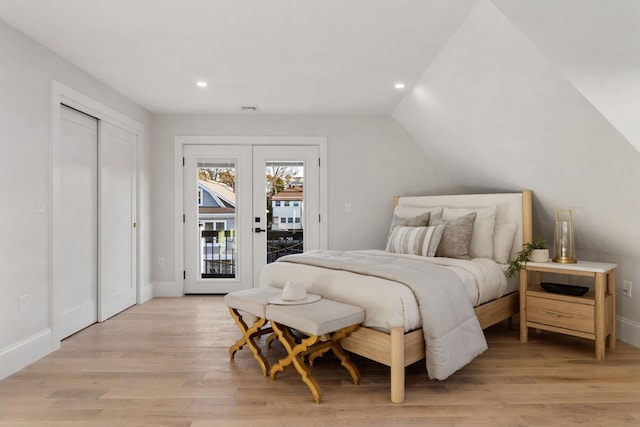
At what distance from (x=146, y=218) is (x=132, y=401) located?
107 inches

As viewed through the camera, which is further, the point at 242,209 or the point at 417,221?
the point at 242,209

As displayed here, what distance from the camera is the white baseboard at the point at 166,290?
454 centimetres

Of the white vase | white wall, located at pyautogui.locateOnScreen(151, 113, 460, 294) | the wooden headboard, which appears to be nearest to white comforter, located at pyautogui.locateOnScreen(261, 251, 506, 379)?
the white vase

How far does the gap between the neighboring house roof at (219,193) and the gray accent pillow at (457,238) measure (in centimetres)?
251

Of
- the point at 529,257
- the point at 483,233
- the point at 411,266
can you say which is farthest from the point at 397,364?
the point at 483,233

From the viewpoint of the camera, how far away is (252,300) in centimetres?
241

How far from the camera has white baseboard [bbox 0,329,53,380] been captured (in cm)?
236

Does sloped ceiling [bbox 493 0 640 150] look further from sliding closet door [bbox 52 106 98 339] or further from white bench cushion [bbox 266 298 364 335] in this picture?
sliding closet door [bbox 52 106 98 339]

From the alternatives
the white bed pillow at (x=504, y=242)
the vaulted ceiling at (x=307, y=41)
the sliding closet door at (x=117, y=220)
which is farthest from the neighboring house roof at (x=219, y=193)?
the white bed pillow at (x=504, y=242)

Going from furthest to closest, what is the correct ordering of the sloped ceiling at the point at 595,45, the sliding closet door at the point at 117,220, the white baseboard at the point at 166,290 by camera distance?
the white baseboard at the point at 166,290 → the sliding closet door at the point at 117,220 → the sloped ceiling at the point at 595,45

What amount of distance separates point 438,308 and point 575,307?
125 centimetres

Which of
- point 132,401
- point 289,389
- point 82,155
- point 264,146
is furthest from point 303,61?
point 132,401

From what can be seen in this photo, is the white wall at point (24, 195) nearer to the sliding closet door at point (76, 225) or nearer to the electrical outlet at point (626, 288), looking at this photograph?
the sliding closet door at point (76, 225)

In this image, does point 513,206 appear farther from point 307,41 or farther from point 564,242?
point 307,41
